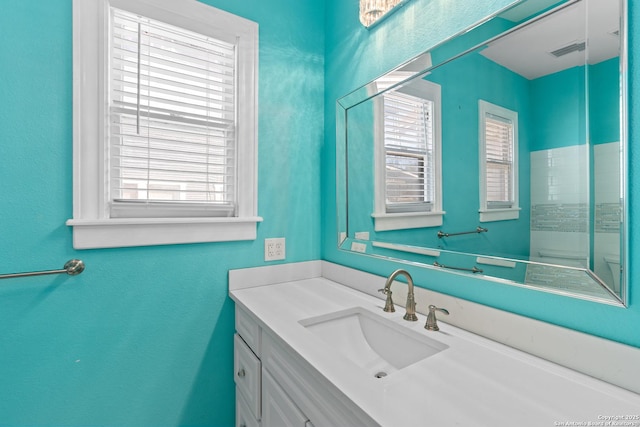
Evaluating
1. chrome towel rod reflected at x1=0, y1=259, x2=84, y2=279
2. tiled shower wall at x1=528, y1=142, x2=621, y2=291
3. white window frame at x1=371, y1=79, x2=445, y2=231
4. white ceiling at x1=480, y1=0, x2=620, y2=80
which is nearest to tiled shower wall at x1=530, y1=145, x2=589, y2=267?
tiled shower wall at x1=528, y1=142, x2=621, y2=291

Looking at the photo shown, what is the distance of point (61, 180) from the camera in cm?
113

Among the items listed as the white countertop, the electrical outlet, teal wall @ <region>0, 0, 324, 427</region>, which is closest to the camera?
the white countertop

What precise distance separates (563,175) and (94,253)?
5.20 ft

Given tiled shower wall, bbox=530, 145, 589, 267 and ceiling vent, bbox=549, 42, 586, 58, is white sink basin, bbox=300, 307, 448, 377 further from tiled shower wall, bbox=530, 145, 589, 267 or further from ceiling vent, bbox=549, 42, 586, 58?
ceiling vent, bbox=549, 42, 586, 58

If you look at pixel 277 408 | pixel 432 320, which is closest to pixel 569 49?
pixel 432 320

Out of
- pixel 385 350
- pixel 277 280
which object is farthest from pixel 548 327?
pixel 277 280

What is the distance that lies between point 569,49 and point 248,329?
138 cm

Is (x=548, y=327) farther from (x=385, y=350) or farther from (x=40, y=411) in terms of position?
(x=40, y=411)

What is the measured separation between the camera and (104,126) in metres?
1.19

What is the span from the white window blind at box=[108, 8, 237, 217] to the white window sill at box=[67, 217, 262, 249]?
0.07 metres

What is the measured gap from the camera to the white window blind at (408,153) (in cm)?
115

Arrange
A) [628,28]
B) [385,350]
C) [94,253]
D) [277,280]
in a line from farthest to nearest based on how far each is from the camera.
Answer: [277,280], [94,253], [385,350], [628,28]

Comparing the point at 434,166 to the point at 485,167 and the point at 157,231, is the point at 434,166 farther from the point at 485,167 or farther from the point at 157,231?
the point at 157,231

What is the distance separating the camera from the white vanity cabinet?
35.6 inches
